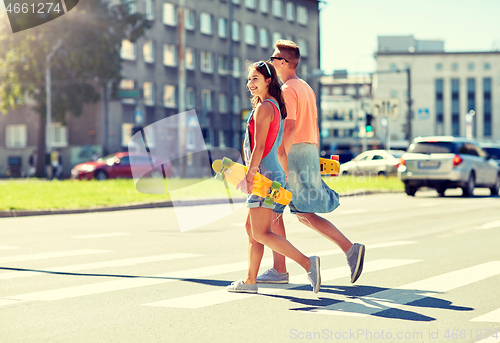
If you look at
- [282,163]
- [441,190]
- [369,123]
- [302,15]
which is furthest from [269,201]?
[302,15]

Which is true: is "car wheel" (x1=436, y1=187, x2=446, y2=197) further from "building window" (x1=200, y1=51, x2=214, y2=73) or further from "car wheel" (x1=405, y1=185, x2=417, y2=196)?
"building window" (x1=200, y1=51, x2=214, y2=73)

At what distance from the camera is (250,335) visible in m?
4.48

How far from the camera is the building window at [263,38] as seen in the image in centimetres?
6444

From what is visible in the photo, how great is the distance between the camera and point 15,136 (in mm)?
51438

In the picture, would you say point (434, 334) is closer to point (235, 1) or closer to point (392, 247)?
point (392, 247)

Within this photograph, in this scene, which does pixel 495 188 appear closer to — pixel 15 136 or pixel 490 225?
pixel 490 225

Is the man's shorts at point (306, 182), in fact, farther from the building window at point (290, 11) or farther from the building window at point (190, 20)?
the building window at point (290, 11)

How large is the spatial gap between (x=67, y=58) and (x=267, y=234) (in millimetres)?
38638

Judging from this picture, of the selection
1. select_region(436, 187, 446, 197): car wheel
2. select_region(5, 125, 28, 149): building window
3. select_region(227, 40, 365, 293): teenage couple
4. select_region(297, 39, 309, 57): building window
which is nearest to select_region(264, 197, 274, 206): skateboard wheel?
select_region(227, 40, 365, 293): teenage couple

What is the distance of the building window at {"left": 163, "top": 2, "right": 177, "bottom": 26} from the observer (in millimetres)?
53625

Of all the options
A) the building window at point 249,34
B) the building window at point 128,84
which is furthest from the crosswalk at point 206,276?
the building window at point 249,34

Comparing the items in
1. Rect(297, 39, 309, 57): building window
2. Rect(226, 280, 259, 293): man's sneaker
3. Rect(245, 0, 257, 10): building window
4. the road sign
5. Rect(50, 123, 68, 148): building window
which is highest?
Rect(245, 0, 257, 10): building window

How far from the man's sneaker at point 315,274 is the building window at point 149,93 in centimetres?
4707

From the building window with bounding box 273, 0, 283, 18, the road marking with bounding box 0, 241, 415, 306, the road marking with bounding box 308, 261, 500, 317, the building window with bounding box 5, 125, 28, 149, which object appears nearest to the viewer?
the road marking with bounding box 308, 261, 500, 317
